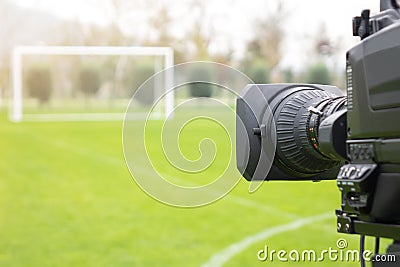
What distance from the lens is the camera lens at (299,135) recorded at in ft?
3.40

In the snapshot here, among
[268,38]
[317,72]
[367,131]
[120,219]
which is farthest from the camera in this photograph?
[268,38]

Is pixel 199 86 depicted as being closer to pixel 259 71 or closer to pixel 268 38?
pixel 259 71

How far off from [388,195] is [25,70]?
14673 mm

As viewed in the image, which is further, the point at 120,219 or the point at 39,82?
the point at 39,82

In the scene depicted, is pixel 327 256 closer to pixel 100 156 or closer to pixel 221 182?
pixel 221 182

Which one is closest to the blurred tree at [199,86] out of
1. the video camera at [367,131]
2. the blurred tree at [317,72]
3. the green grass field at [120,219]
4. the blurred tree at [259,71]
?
the video camera at [367,131]

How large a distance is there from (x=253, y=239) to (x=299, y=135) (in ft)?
16.1

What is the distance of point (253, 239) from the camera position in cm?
588

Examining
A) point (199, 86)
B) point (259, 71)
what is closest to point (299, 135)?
point (199, 86)

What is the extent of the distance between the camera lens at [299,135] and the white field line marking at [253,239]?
4107mm

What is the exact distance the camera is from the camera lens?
104cm

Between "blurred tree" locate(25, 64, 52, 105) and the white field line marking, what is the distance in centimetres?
926
